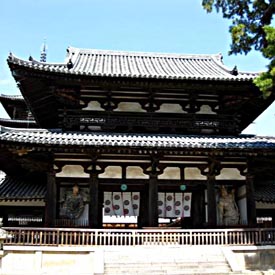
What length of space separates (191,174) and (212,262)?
4064 millimetres

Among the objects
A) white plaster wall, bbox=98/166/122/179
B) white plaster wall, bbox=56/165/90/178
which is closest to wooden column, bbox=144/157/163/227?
white plaster wall, bbox=98/166/122/179

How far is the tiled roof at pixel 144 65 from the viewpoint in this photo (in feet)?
52.5

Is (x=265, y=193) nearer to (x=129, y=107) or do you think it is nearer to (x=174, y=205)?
(x=174, y=205)

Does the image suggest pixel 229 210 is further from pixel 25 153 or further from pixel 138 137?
pixel 25 153

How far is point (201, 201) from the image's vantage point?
1672 cm

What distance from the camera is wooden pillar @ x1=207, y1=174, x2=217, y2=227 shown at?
15.6 m

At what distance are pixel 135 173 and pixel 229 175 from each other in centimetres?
383

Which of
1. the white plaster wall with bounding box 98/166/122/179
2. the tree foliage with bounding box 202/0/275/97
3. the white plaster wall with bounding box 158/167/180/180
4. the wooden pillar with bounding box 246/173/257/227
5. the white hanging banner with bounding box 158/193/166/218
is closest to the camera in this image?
the tree foliage with bounding box 202/0/275/97

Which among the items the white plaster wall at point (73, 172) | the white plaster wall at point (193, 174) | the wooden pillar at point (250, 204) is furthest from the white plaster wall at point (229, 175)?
the white plaster wall at point (73, 172)

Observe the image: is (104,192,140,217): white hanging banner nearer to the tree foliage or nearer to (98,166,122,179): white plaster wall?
(98,166,122,179): white plaster wall

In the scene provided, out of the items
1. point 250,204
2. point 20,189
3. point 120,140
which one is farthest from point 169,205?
point 20,189

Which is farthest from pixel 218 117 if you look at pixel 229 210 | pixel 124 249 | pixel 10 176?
pixel 10 176

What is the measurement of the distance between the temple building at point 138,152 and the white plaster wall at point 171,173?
4 cm

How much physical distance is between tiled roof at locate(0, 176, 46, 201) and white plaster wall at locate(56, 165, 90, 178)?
128 centimetres
